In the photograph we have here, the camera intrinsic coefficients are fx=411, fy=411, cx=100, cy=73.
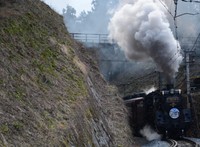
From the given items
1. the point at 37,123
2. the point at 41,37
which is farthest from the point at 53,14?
the point at 37,123

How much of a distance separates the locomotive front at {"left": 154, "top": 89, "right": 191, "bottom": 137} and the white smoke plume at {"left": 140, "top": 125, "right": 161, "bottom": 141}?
239cm

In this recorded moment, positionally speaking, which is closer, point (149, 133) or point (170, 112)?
point (170, 112)

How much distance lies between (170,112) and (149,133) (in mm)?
3635

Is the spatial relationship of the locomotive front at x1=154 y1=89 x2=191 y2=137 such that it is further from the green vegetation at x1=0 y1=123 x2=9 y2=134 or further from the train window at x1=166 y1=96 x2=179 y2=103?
the green vegetation at x1=0 y1=123 x2=9 y2=134

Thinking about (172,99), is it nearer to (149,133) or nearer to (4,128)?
(149,133)

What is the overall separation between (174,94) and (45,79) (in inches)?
478

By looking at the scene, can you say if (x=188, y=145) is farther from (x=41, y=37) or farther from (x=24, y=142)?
(x=24, y=142)

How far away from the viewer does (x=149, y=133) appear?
26312mm

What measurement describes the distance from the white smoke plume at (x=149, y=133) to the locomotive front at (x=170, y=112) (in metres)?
2.39

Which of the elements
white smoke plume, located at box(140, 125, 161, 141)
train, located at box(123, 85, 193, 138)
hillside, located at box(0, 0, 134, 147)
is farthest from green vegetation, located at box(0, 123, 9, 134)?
white smoke plume, located at box(140, 125, 161, 141)

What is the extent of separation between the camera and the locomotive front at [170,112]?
22969 millimetres

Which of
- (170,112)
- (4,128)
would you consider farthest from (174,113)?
(4,128)

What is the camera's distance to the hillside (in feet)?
30.5

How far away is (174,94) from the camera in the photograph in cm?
2311
